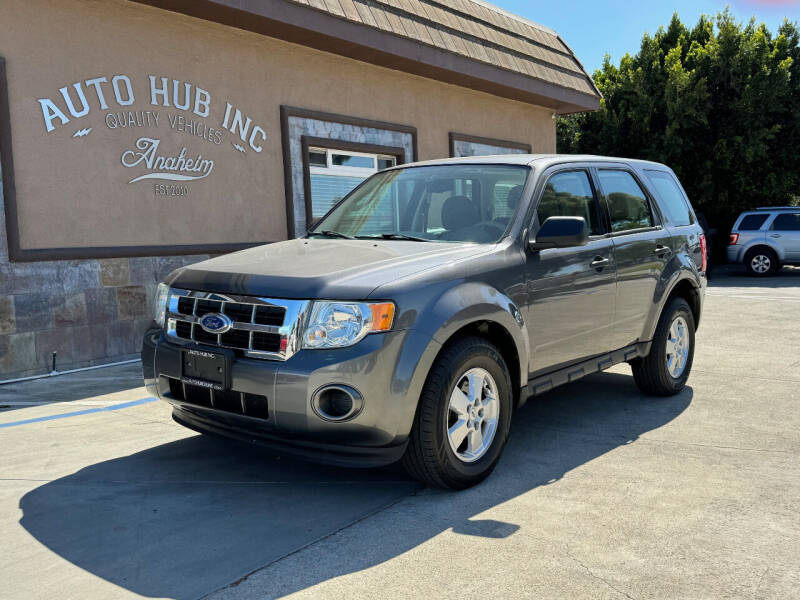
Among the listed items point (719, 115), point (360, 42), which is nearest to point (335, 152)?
point (360, 42)

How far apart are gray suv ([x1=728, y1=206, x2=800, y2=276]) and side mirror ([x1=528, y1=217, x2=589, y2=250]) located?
17209mm

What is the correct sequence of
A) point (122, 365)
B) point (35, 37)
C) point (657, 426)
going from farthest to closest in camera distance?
point (122, 365), point (35, 37), point (657, 426)

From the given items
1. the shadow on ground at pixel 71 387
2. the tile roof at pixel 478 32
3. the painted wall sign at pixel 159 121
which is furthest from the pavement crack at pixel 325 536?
the tile roof at pixel 478 32

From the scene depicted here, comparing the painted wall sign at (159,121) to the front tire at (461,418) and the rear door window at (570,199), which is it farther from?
the front tire at (461,418)

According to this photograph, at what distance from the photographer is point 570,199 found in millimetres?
5094

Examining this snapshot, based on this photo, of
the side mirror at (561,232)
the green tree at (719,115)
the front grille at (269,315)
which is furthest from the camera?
the green tree at (719,115)

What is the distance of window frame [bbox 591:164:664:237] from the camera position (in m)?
5.39

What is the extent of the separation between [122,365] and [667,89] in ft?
62.0

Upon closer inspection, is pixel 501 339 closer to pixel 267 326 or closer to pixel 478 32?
pixel 267 326

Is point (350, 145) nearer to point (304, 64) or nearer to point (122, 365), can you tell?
point (304, 64)

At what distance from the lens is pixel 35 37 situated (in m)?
7.59

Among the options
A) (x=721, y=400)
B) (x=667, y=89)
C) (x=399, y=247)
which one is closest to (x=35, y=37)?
(x=399, y=247)

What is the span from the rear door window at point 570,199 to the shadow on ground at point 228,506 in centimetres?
145

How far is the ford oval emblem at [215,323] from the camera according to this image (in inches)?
151
